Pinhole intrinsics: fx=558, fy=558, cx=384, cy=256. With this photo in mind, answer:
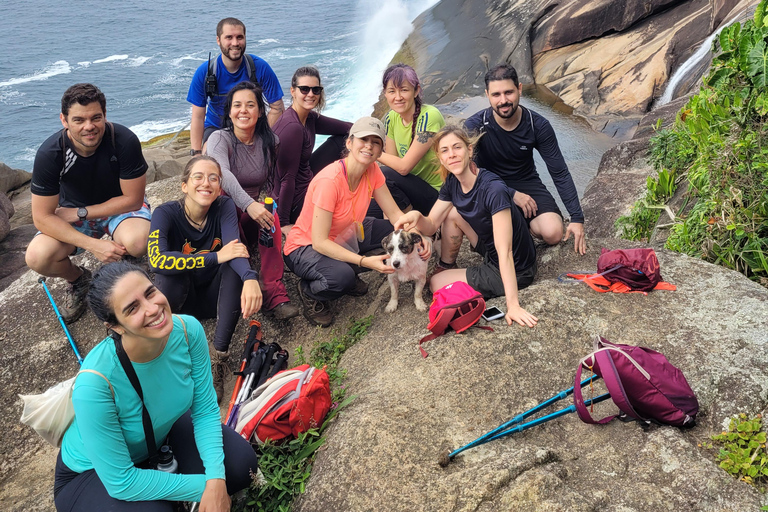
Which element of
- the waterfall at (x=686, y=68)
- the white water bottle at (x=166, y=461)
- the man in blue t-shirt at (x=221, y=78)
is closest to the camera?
the white water bottle at (x=166, y=461)

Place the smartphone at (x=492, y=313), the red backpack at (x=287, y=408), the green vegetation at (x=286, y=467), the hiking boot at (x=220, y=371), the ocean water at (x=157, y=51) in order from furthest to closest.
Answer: the ocean water at (x=157, y=51) → the hiking boot at (x=220, y=371) → the smartphone at (x=492, y=313) → the red backpack at (x=287, y=408) → the green vegetation at (x=286, y=467)

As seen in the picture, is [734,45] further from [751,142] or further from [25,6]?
[25,6]

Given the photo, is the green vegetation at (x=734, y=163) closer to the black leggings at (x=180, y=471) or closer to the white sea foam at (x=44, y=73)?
A: the black leggings at (x=180, y=471)

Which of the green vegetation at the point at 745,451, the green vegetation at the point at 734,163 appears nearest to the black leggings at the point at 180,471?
the green vegetation at the point at 745,451

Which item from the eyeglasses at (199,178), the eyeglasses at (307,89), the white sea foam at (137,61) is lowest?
the white sea foam at (137,61)

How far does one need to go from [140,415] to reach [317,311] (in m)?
2.46

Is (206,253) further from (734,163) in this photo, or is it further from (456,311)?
(734,163)

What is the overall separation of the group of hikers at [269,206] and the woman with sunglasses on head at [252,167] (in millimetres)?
14

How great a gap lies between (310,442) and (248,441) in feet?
1.30

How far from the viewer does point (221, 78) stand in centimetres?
618

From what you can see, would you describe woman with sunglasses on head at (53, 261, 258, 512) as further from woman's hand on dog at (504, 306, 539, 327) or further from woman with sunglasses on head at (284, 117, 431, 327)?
woman's hand on dog at (504, 306, 539, 327)

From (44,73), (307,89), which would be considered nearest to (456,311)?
(307,89)

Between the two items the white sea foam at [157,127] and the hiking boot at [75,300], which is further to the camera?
the white sea foam at [157,127]

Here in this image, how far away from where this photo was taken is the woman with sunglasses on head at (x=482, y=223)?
4270 mm
